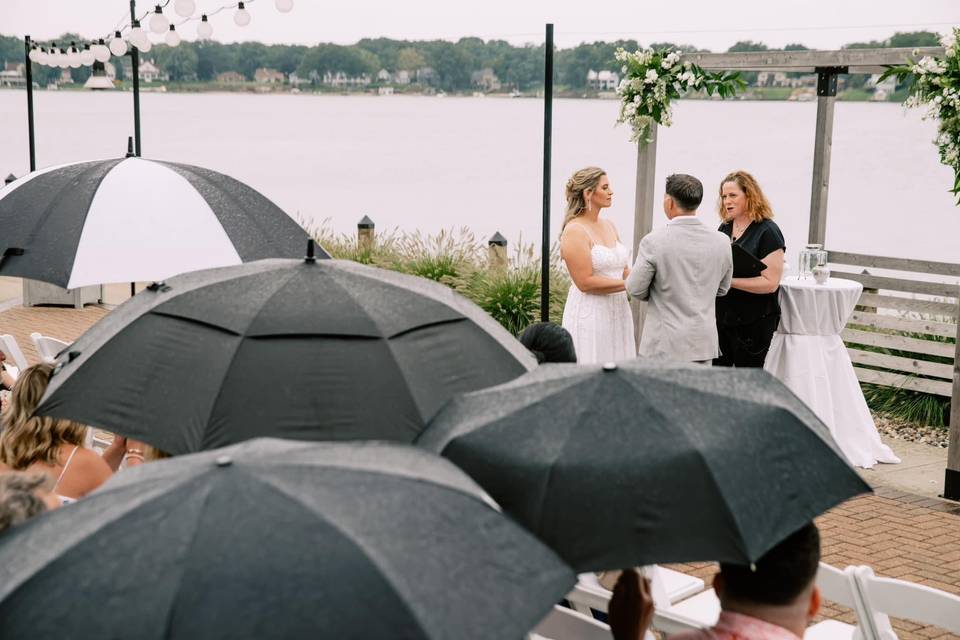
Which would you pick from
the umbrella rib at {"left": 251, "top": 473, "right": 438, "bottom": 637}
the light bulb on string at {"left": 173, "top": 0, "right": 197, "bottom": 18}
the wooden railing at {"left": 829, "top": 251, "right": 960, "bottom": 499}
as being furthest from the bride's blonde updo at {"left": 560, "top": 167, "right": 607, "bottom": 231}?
the light bulb on string at {"left": 173, "top": 0, "right": 197, "bottom": 18}

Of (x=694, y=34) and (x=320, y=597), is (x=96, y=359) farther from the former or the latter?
(x=694, y=34)

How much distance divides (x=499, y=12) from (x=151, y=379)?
741 inches

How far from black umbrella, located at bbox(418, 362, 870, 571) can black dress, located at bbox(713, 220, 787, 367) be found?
480 centimetres

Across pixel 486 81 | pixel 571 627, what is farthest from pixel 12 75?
pixel 571 627

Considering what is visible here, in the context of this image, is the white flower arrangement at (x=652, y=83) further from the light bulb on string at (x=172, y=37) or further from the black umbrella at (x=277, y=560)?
the light bulb on string at (x=172, y=37)

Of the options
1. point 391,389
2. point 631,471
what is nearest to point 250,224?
point 391,389

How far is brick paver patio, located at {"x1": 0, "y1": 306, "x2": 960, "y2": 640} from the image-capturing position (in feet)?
18.8

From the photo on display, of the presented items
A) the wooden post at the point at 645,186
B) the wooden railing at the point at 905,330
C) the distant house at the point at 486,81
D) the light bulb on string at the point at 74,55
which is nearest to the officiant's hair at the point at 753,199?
the wooden post at the point at 645,186

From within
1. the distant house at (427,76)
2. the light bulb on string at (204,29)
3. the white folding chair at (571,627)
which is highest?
the light bulb on string at (204,29)

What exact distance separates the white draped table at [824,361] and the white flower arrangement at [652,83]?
5.68 feet

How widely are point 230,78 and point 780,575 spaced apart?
79.5ft

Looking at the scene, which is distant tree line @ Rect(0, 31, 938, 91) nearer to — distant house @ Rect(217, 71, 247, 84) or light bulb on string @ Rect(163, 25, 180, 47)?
distant house @ Rect(217, 71, 247, 84)

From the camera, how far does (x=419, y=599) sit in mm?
1851

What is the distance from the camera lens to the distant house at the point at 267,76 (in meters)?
25.5
